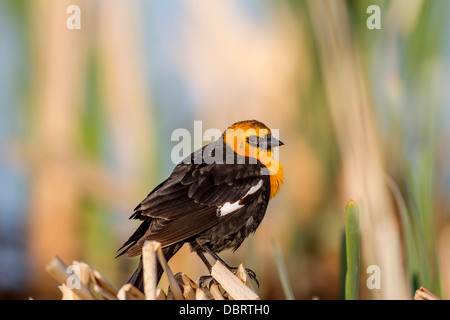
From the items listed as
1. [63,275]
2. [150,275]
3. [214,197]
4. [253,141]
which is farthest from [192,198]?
[63,275]

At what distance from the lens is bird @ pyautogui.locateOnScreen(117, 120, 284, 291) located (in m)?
1.82

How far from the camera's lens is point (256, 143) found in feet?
7.03

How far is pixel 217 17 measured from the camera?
8.58 ft

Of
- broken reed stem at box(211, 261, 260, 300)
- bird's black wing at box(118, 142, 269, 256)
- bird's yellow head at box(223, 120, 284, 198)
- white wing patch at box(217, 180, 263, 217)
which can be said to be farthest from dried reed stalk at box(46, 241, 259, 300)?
bird's yellow head at box(223, 120, 284, 198)

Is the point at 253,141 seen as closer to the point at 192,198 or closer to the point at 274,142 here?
the point at 274,142

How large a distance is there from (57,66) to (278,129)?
107 cm

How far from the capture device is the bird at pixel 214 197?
5.97 ft

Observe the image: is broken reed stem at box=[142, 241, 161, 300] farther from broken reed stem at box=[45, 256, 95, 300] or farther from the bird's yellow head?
the bird's yellow head

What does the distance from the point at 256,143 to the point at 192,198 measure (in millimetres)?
382

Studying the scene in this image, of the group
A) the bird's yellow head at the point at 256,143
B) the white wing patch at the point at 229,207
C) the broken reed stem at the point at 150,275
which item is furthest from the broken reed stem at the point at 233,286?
the bird's yellow head at the point at 256,143

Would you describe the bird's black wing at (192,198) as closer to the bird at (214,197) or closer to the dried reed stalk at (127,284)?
the bird at (214,197)

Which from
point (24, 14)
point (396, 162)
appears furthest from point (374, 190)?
point (24, 14)
